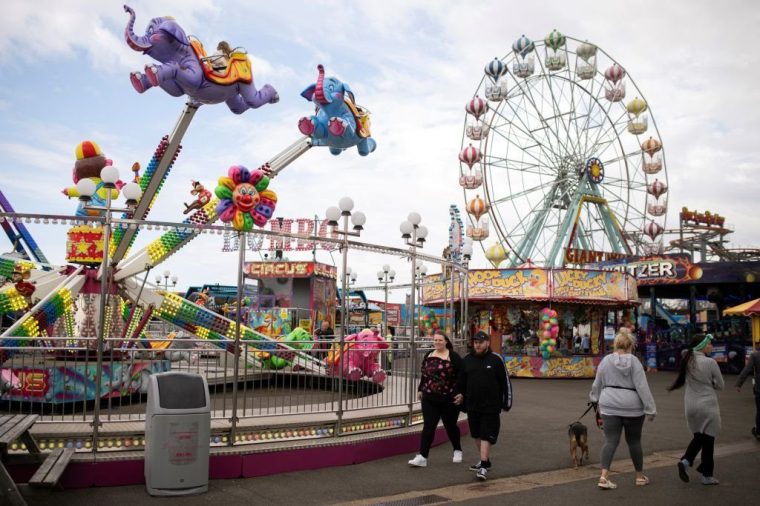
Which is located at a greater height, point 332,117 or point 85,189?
point 332,117

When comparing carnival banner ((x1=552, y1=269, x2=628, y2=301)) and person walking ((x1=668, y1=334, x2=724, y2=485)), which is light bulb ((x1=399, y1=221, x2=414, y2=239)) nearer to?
person walking ((x1=668, y1=334, x2=724, y2=485))

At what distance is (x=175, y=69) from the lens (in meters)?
9.40

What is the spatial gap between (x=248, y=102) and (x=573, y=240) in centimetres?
2236

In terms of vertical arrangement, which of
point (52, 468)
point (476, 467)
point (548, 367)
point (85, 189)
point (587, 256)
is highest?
point (587, 256)

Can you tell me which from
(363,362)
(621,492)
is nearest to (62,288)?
(363,362)

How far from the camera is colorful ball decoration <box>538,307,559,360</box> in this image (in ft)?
72.3

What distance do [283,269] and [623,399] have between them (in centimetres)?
2252

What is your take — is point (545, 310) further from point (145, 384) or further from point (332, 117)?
point (145, 384)

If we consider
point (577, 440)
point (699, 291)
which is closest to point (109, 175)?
point (577, 440)

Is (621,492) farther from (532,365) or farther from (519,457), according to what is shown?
(532,365)

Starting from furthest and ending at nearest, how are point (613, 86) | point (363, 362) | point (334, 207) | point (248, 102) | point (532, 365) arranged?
point (613, 86), point (532, 365), point (248, 102), point (363, 362), point (334, 207)

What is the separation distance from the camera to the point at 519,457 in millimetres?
8672

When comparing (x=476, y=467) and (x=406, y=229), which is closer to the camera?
(x=476, y=467)

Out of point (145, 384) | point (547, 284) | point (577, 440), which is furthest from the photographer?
point (547, 284)
